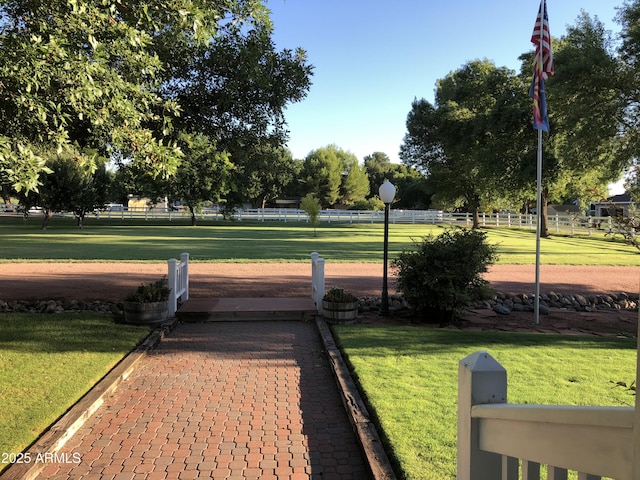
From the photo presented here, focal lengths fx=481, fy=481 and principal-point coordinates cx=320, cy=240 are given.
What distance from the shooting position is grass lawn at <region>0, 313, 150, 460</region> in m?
4.52

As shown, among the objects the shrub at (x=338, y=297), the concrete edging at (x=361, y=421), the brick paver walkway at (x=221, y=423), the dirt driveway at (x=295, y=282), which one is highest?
the shrub at (x=338, y=297)

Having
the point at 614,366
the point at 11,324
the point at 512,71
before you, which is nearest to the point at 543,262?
the point at 614,366

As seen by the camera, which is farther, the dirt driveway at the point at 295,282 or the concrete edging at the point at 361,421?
the dirt driveway at the point at 295,282

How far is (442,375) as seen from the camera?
5938 millimetres

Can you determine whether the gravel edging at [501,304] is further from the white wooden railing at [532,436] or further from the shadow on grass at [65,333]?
the white wooden railing at [532,436]

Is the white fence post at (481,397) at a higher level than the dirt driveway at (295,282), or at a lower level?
higher

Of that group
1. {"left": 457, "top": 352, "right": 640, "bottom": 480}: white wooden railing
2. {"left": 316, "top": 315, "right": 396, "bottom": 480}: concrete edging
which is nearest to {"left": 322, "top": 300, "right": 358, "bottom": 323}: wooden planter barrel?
{"left": 316, "top": 315, "right": 396, "bottom": 480}: concrete edging

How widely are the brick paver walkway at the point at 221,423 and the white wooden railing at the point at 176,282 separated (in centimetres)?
221

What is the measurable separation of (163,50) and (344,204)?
8099 centimetres

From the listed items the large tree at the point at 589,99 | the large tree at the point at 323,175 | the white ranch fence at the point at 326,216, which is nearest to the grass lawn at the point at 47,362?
the large tree at the point at 589,99

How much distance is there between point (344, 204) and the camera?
3469 inches

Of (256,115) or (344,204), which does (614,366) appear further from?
(344,204)

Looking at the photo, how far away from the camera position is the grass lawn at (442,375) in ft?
13.5

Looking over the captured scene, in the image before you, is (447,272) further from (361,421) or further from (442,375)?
(361,421)
